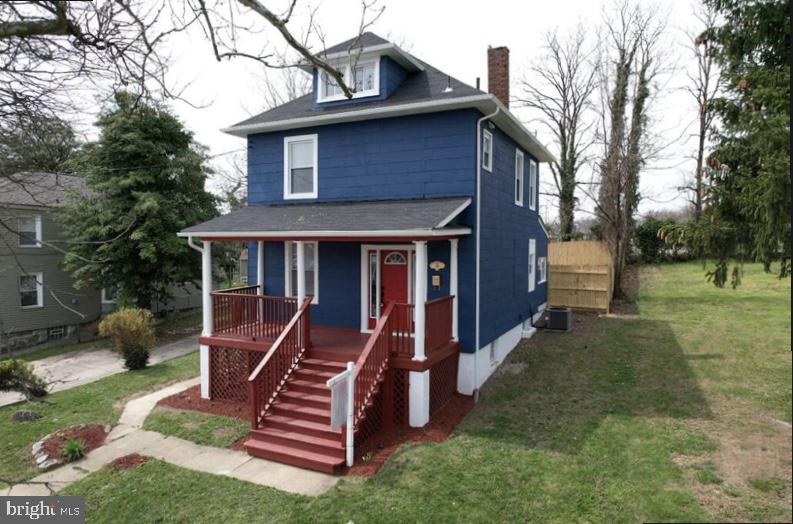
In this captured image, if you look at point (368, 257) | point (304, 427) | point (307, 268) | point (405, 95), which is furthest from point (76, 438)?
point (405, 95)

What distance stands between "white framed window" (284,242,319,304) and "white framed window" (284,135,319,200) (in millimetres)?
1282

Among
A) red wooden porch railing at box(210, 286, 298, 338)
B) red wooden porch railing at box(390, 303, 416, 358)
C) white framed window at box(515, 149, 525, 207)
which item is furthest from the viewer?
white framed window at box(515, 149, 525, 207)

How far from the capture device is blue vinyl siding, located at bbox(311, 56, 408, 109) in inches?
433

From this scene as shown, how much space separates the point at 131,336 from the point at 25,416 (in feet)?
13.8

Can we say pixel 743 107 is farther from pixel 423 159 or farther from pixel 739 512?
pixel 423 159

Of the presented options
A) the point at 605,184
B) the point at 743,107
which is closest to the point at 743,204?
the point at 743,107

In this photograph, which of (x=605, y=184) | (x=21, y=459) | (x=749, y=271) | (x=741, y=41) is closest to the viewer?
(x=741, y=41)

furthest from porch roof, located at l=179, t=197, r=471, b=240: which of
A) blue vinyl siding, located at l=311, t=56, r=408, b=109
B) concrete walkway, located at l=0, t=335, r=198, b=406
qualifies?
concrete walkway, located at l=0, t=335, r=198, b=406

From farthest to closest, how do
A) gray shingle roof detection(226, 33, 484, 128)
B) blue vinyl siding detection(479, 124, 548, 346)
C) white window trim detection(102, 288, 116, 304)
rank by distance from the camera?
1. white window trim detection(102, 288, 116, 304)
2. blue vinyl siding detection(479, 124, 548, 346)
3. gray shingle roof detection(226, 33, 484, 128)

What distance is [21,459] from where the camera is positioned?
799cm

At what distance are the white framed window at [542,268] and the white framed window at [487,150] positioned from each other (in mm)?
6880

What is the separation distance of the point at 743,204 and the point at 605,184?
634 inches

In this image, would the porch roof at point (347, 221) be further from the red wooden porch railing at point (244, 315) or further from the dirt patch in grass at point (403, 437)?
the dirt patch in grass at point (403, 437)

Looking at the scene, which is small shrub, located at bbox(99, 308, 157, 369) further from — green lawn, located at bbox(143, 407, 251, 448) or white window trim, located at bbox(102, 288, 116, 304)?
white window trim, located at bbox(102, 288, 116, 304)
